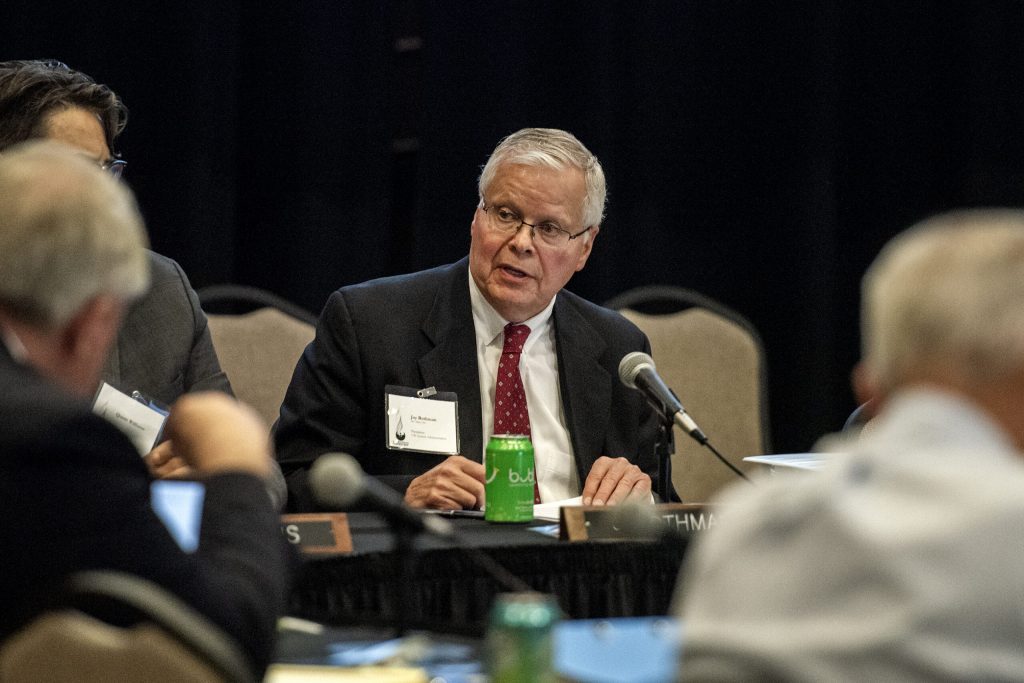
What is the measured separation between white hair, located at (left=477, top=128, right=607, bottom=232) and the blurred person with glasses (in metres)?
0.87

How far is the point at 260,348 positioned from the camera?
159 inches

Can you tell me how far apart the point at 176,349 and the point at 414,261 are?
159 cm

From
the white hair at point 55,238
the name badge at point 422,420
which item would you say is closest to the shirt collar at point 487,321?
the name badge at point 422,420

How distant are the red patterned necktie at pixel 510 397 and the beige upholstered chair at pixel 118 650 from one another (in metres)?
2.12

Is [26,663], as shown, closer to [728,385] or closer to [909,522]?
[909,522]

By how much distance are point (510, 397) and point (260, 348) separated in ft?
3.47

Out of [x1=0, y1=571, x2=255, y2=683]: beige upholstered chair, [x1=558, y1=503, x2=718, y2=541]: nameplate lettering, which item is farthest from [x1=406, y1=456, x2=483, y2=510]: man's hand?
[x1=0, y1=571, x2=255, y2=683]: beige upholstered chair

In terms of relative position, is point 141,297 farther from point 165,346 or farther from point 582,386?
point 582,386

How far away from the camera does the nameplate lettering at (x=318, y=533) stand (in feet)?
7.50

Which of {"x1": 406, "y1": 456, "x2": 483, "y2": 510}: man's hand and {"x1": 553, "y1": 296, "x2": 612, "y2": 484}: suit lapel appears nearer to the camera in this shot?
{"x1": 406, "y1": 456, "x2": 483, "y2": 510}: man's hand

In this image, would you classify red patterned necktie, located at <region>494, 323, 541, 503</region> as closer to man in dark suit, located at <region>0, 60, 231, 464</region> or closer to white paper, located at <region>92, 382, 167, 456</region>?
man in dark suit, located at <region>0, 60, 231, 464</region>

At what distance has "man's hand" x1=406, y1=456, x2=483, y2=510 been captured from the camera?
111 inches

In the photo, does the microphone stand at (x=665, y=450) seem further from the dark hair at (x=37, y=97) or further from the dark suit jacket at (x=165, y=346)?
the dark hair at (x=37, y=97)

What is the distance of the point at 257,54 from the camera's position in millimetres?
4496
